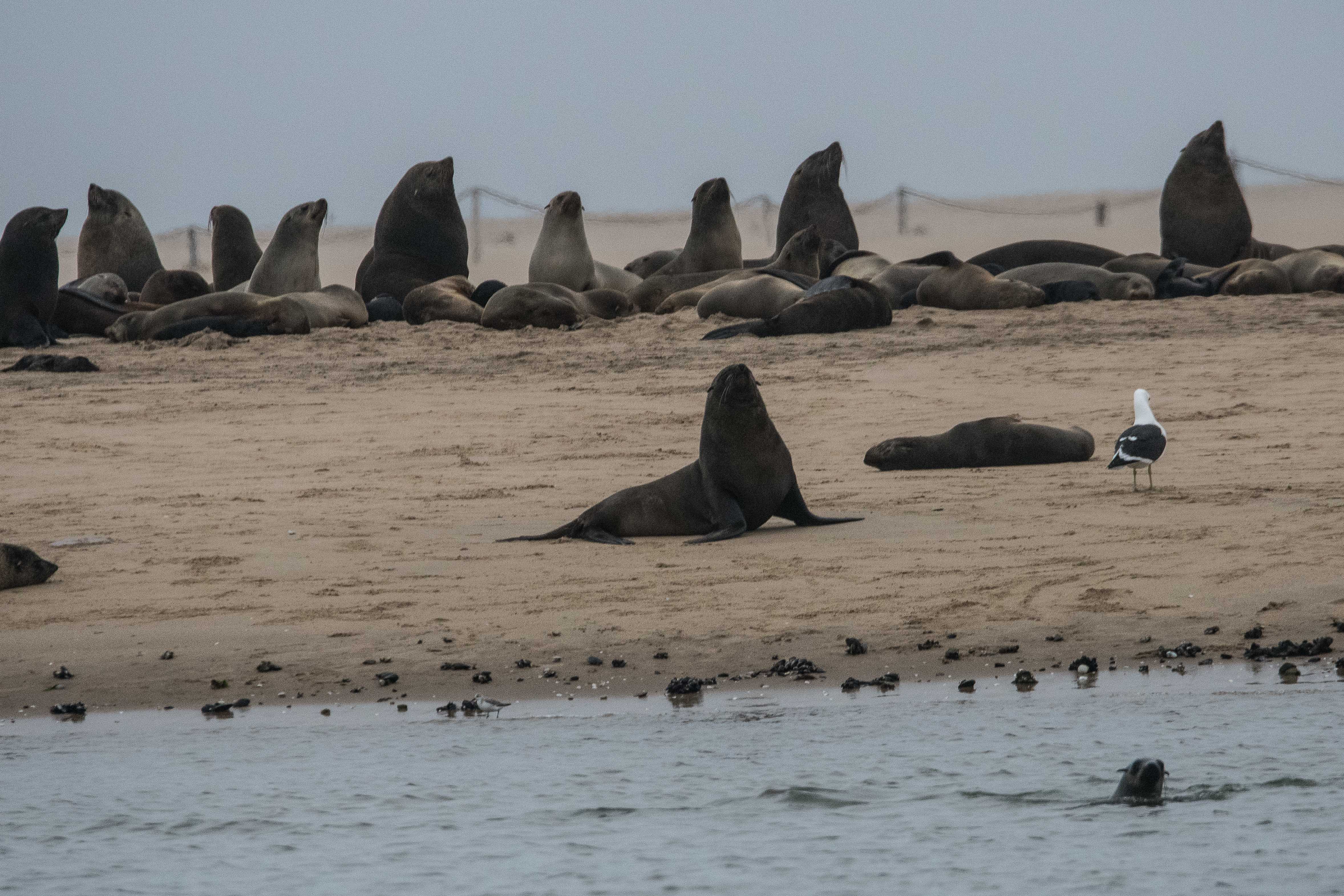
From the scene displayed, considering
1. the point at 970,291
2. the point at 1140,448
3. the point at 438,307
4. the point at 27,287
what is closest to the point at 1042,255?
the point at 970,291

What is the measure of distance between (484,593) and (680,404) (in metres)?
4.54

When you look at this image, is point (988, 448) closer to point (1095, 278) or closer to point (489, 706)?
point (489, 706)

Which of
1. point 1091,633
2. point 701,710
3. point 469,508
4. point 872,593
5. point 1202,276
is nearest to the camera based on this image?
point 701,710

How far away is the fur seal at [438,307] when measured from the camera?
14695mm

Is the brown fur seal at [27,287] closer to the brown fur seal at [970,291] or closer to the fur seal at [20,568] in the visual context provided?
the brown fur seal at [970,291]

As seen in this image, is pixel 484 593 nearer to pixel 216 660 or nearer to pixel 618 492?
pixel 216 660

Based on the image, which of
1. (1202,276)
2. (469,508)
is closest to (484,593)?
(469,508)

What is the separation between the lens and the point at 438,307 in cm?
1487

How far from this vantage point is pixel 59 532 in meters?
6.42

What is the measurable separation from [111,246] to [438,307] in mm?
6486

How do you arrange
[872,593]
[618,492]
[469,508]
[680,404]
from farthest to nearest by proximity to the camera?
[680,404] → [469,508] → [618,492] → [872,593]

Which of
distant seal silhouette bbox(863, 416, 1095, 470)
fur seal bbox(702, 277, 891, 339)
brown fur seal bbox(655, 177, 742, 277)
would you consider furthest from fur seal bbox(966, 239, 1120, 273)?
distant seal silhouette bbox(863, 416, 1095, 470)

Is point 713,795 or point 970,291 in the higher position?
point 970,291

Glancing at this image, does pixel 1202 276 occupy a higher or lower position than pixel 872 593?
higher
